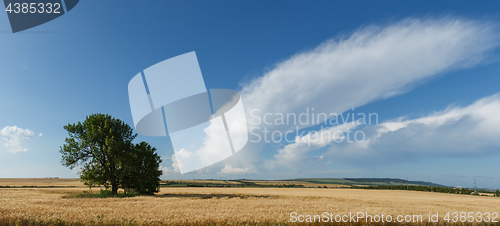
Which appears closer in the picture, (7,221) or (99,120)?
(7,221)

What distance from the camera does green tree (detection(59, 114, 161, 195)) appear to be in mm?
35531

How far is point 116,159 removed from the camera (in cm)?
3641

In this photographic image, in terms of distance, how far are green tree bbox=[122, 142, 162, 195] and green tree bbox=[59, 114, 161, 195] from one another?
1.10 ft

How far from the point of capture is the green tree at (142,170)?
38394 millimetres

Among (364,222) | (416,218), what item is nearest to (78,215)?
(364,222)

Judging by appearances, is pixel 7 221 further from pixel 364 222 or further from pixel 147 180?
pixel 147 180

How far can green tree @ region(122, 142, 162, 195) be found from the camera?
38.4m

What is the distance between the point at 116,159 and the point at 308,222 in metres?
32.4

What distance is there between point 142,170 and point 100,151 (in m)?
8.79

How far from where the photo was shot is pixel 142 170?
4344 cm

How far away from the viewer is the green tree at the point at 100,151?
117 ft

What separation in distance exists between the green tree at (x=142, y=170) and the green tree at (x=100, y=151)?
1.10 feet

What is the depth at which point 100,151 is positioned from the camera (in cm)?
3672

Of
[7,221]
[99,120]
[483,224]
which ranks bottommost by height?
[483,224]
